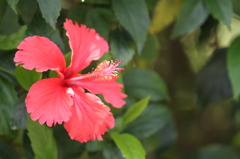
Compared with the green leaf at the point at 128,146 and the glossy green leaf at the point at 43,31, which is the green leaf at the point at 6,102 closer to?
the glossy green leaf at the point at 43,31

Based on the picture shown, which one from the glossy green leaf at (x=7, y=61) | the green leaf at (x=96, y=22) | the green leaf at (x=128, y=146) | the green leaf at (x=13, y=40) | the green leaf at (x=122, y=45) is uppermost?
the green leaf at (x=13, y=40)

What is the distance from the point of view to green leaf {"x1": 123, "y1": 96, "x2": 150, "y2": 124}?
3.49 feet

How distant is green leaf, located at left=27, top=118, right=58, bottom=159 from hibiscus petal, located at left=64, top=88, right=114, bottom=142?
95 millimetres

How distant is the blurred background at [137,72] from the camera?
943mm

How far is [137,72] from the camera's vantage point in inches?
50.3

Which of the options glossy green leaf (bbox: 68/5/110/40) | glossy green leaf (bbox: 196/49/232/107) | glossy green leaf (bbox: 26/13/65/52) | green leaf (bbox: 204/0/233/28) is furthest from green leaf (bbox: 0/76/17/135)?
glossy green leaf (bbox: 196/49/232/107)

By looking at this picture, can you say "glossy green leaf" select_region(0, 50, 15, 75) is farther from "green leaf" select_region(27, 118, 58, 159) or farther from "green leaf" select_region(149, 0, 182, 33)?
→ "green leaf" select_region(149, 0, 182, 33)

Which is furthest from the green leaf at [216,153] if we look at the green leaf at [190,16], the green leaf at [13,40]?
the green leaf at [13,40]

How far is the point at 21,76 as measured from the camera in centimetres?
90

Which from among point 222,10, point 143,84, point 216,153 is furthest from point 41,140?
point 216,153

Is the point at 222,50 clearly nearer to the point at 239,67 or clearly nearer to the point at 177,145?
the point at 239,67

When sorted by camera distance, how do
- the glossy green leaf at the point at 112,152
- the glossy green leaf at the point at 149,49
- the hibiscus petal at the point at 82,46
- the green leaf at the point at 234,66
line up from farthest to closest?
the glossy green leaf at the point at 149,49, the green leaf at the point at 234,66, the glossy green leaf at the point at 112,152, the hibiscus petal at the point at 82,46

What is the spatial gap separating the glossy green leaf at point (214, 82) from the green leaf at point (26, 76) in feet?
2.30

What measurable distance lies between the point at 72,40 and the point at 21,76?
0.13 m
